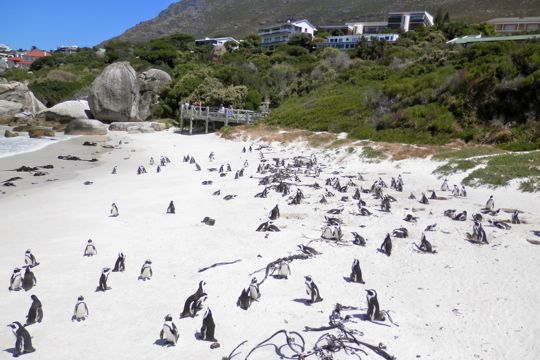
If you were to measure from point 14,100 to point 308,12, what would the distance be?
125 m

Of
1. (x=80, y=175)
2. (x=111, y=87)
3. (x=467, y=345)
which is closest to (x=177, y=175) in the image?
(x=80, y=175)

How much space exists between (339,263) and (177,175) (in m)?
12.1

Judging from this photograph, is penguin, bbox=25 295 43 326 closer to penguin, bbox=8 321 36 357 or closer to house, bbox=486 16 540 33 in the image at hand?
penguin, bbox=8 321 36 357

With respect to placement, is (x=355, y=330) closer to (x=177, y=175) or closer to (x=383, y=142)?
(x=177, y=175)

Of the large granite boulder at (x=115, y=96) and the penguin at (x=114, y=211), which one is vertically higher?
the large granite boulder at (x=115, y=96)

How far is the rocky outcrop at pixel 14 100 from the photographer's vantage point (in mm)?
46366

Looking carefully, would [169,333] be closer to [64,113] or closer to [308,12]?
[64,113]

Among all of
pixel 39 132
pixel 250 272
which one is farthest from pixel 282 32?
pixel 250 272

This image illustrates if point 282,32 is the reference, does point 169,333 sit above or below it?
below

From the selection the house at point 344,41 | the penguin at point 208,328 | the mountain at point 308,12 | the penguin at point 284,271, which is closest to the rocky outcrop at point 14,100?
the penguin at point 284,271

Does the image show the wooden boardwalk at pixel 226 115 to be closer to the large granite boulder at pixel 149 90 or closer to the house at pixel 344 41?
the large granite boulder at pixel 149 90

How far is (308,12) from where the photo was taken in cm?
15525

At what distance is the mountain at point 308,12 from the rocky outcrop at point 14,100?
8542 centimetres

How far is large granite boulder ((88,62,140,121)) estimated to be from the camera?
4491 cm
